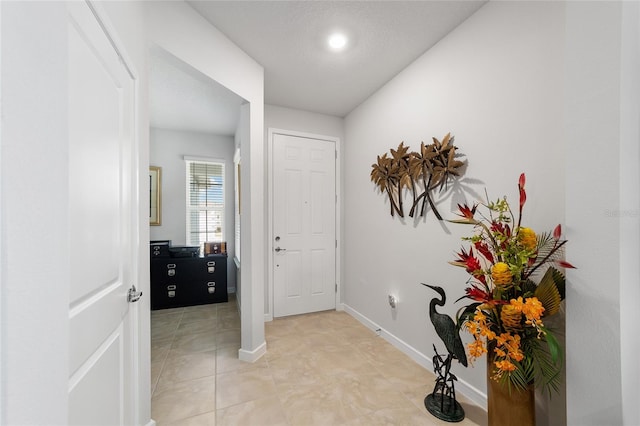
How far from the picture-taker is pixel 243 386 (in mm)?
1819

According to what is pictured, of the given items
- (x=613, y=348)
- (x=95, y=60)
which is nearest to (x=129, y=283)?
(x=95, y=60)

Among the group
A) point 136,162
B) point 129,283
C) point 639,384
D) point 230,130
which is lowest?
point 639,384

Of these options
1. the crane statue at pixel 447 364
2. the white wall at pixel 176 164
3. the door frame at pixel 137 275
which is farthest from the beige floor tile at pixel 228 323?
the crane statue at pixel 447 364

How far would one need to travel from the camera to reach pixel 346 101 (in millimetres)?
2963

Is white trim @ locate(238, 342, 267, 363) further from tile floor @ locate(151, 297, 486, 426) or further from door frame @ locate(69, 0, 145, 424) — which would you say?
door frame @ locate(69, 0, 145, 424)

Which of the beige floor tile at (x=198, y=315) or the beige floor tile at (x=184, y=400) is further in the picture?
the beige floor tile at (x=198, y=315)

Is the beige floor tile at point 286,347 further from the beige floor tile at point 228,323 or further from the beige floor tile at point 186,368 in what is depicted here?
the beige floor tile at point 228,323

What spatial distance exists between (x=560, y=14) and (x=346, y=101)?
6.42 ft

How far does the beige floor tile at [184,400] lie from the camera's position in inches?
61.4

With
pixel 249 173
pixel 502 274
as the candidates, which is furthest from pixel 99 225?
pixel 502 274

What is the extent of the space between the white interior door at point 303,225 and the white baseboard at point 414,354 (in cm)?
50

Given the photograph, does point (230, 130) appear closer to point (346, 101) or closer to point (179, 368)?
point (346, 101)

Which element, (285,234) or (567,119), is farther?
(285,234)

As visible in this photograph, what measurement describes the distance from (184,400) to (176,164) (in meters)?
3.29
